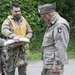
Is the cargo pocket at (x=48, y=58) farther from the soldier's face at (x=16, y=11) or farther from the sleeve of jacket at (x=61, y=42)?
the soldier's face at (x=16, y=11)

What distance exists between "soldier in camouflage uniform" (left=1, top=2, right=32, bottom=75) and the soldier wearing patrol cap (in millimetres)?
1983

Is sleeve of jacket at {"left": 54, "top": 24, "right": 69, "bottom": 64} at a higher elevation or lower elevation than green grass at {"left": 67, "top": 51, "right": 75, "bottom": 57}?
higher

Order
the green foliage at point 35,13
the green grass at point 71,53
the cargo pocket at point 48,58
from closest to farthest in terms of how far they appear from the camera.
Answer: the cargo pocket at point 48,58, the green grass at point 71,53, the green foliage at point 35,13

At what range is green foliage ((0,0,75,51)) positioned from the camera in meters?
17.9

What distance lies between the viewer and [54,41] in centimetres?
612

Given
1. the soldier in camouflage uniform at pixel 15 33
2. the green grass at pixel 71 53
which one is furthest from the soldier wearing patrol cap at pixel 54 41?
the green grass at pixel 71 53

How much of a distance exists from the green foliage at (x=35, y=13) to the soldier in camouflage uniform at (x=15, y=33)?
29.3 feet

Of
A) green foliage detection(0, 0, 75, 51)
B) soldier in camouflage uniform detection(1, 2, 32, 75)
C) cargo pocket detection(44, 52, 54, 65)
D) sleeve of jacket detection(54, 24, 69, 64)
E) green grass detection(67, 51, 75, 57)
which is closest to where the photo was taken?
sleeve of jacket detection(54, 24, 69, 64)

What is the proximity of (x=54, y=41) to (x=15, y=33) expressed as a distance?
225 cm

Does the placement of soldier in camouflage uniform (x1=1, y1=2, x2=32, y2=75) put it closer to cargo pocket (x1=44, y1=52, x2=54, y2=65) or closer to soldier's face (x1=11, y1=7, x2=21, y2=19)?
soldier's face (x1=11, y1=7, x2=21, y2=19)

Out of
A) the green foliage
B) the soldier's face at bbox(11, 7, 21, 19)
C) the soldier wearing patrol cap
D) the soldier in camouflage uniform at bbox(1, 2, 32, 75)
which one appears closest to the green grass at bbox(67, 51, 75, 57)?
the green foliage

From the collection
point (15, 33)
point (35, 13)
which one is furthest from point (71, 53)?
point (15, 33)

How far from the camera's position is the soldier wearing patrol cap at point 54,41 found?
5.98m

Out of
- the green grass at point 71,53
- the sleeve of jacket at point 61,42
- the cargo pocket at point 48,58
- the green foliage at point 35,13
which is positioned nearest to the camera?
the sleeve of jacket at point 61,42
